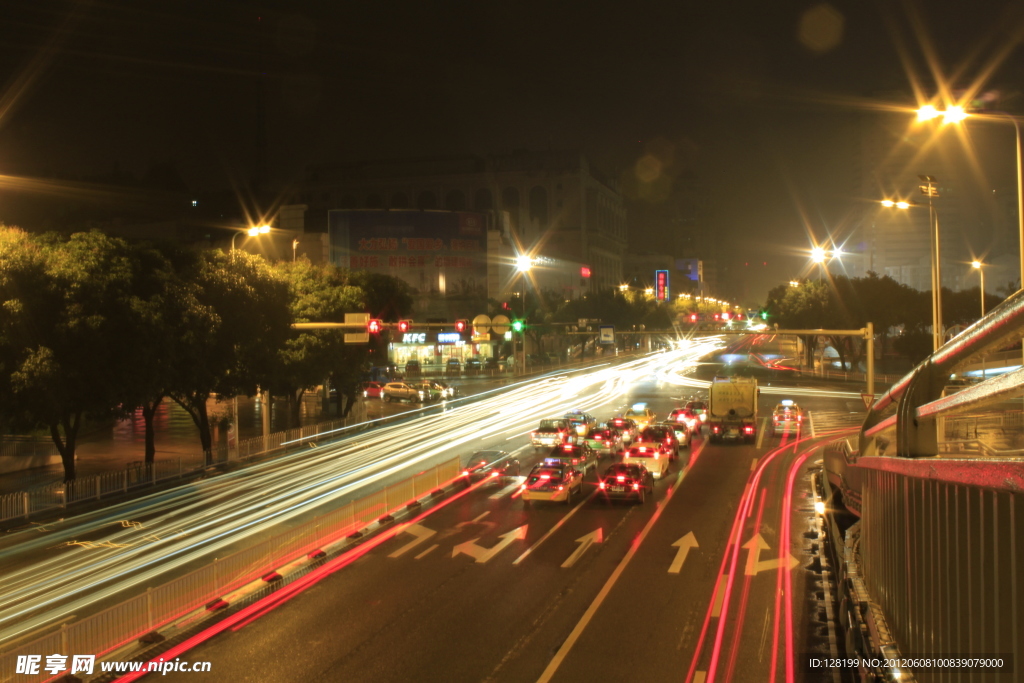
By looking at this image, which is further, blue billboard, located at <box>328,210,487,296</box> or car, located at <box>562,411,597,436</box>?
blue billboard, located at <box>328,210,487,296</box>

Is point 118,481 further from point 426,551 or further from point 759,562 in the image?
point 759,562

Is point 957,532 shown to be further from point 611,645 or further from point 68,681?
point 68,681

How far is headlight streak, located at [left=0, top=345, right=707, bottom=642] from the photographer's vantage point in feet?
47.6

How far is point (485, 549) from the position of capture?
1839 centimetres

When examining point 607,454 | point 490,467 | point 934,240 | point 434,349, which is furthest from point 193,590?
point 434,349

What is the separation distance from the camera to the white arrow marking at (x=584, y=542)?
683 inches

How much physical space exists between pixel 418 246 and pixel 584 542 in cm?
7175

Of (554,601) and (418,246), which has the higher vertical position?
(418,246)

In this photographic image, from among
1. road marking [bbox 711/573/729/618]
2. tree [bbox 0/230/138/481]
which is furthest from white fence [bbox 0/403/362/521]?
road marking [bbox 711/573/729/618]

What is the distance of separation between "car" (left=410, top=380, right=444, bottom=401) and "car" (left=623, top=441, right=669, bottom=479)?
30038mm

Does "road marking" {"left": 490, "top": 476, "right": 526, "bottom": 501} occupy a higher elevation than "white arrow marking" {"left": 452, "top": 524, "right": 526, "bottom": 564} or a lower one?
lower

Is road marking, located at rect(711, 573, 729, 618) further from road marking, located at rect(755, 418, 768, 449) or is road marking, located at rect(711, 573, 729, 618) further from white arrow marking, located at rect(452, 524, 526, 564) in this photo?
road marking, located at rect(755, 418, 768, 449)

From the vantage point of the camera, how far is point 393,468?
29344 millimetres

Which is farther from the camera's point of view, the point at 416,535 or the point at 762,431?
the point at 762,431
